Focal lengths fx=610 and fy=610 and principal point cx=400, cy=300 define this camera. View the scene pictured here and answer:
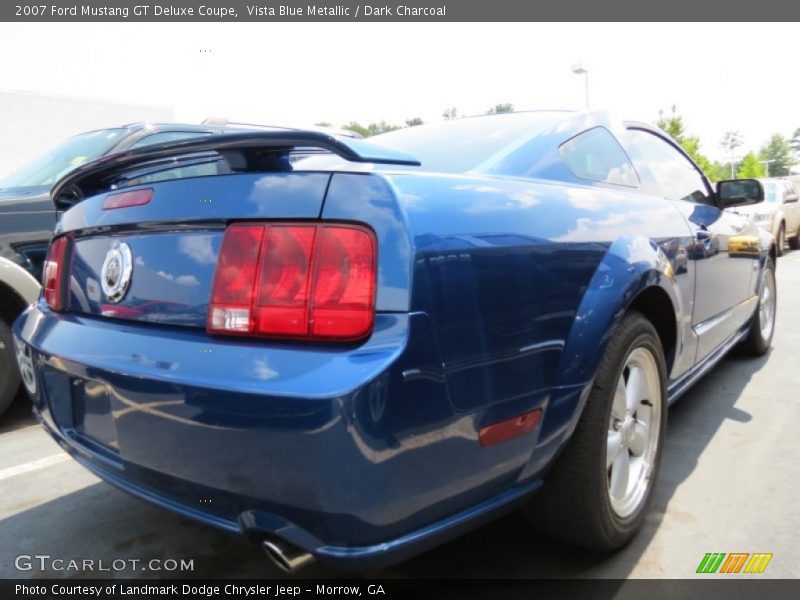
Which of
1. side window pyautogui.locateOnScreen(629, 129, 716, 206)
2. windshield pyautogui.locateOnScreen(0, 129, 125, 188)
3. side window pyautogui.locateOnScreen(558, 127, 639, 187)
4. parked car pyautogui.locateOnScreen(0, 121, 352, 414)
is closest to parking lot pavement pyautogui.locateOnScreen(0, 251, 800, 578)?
parked car pyautogui.locateOnScreen(0, 121, 352, 414)

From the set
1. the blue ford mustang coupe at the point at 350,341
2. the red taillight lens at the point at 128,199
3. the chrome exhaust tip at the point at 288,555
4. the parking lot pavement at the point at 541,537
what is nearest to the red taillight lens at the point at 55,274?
the blue ford mustang coupe at the point at 350,341

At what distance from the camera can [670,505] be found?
235 cm

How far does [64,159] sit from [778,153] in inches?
3360

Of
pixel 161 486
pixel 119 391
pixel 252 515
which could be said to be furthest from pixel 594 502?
pixel 119 391

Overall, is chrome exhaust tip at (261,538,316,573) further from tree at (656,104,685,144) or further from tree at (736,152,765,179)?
tree at (736,152,765,179)

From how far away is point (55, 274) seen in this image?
2115mm

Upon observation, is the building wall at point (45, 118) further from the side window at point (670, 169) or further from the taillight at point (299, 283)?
the taillight at point (299, 283)

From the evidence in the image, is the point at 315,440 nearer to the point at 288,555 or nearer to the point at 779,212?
the point at 288,555

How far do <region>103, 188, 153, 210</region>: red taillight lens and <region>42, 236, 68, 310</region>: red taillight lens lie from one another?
320 mm

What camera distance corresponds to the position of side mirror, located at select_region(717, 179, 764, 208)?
342 cm

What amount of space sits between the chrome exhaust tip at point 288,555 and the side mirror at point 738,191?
311cm

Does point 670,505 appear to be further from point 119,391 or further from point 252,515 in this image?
point 119,391

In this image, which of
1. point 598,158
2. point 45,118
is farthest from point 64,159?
point 45,118

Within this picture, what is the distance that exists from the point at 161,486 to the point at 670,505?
1853mm
